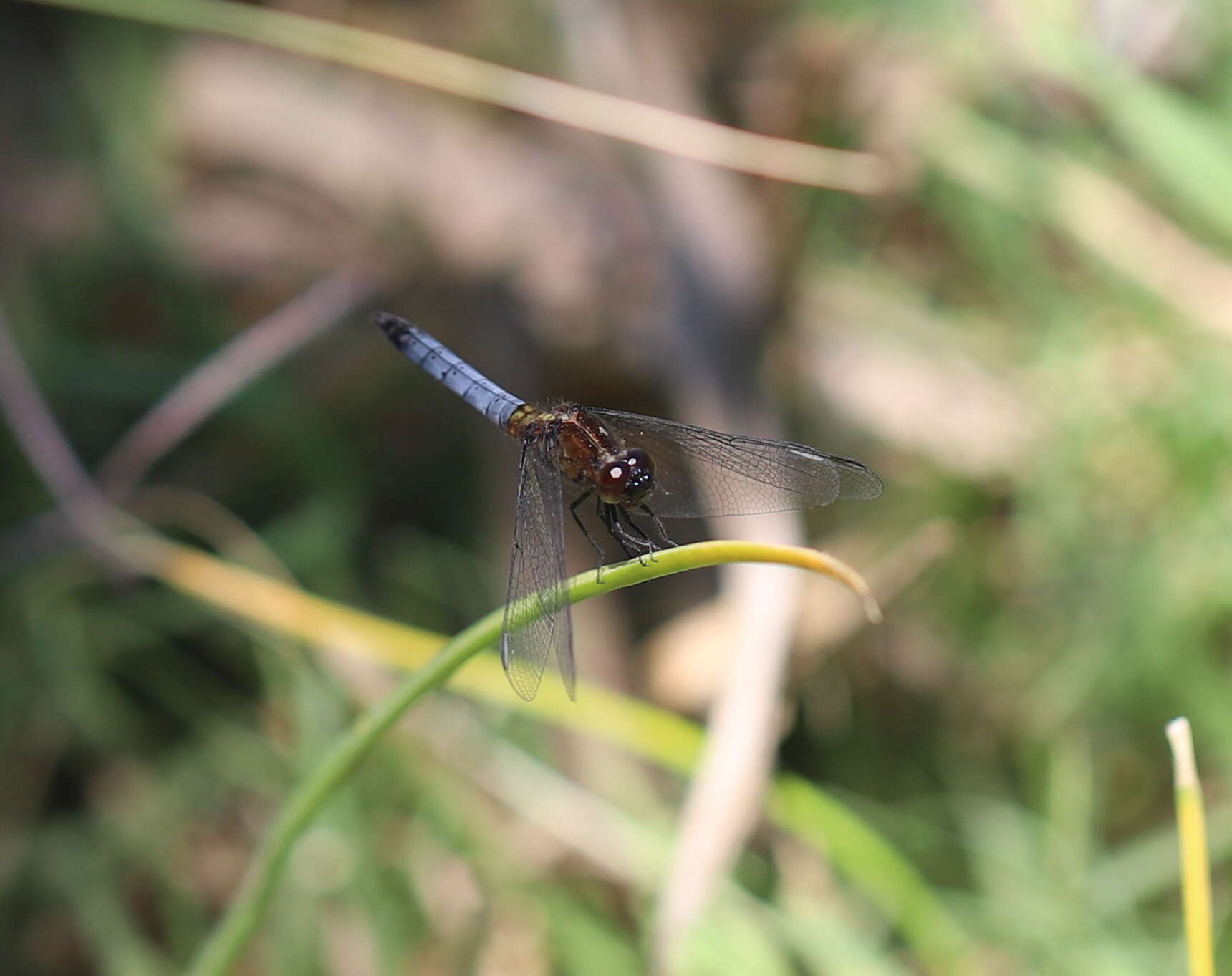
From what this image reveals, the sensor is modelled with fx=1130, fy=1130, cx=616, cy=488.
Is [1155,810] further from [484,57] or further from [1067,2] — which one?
[484,57]

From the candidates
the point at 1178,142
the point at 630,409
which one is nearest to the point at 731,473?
the point at 630,409

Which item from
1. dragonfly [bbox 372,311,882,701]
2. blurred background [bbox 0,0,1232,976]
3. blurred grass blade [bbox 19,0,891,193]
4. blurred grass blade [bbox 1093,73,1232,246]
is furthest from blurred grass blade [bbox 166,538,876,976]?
blurred grass blade [bbox 1093,73,1232,246]

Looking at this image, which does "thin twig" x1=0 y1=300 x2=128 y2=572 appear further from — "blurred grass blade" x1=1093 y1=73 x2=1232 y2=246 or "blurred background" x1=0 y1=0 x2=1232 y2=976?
"blurred grass blade" x1=1093 y1=73 x2=1232 y2=246

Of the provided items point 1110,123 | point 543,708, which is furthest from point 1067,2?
point 543,708

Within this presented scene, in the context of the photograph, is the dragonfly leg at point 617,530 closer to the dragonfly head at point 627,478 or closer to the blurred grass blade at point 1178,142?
the dragonfly head at point 627,478

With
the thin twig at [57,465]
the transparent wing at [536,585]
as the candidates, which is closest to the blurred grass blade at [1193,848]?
the transparent wing at [536,585]

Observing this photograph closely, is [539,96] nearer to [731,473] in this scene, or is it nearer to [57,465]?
[731,473]
